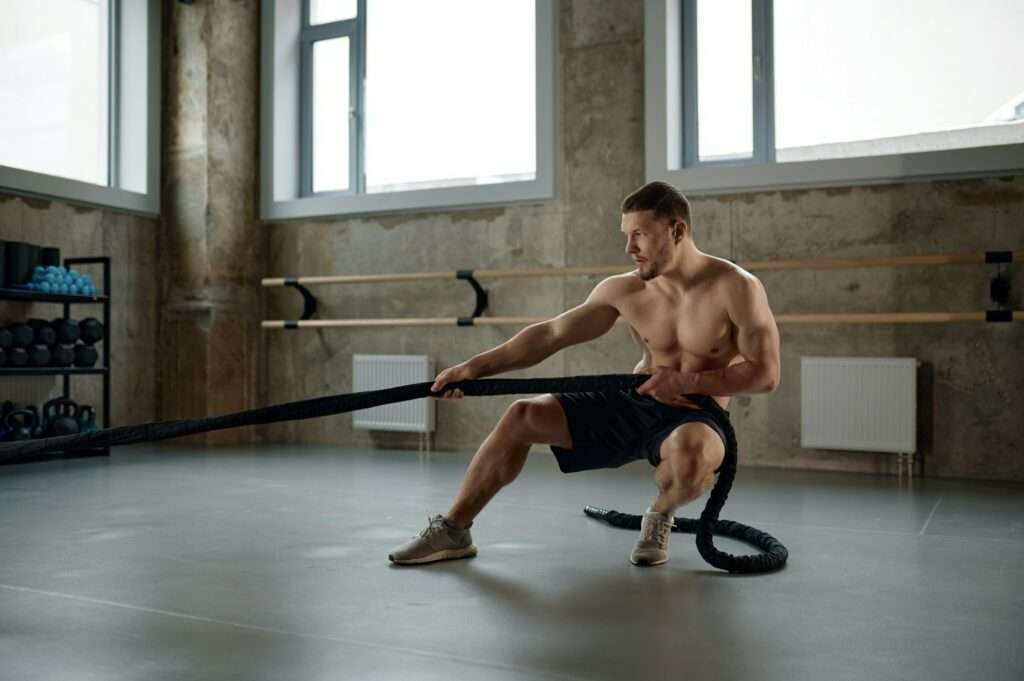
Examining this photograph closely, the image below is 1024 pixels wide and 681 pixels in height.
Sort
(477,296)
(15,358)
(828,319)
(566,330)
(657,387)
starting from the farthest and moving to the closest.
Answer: (477,296)
(15,358)
(828,319)
(566,330)
(657,387)

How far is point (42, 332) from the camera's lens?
4.87m

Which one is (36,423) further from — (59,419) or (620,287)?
(620,287)

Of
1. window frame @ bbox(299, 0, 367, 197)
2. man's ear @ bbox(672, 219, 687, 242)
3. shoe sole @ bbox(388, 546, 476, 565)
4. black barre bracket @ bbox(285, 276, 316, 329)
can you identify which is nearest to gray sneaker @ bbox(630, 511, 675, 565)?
shoe sole @ bbox(388, 546, 476, 565)

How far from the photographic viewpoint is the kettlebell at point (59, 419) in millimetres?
4832

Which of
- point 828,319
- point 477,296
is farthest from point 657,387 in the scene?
point 477,296

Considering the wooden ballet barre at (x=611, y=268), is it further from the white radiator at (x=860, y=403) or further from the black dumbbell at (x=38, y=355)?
the black dumbbell at (x=38, y=355)

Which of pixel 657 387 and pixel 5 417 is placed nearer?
pixel 657 387

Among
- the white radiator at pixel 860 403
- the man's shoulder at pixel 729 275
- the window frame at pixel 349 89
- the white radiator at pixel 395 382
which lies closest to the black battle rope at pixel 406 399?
the man's shoulder at pixel 729 275

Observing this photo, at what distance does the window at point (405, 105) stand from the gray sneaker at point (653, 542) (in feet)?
10.1

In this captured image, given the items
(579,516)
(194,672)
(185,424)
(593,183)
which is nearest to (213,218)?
(593,183)

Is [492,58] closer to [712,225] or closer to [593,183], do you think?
[593,183]

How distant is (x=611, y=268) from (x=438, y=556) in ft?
8.67

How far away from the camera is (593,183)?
5230 mm

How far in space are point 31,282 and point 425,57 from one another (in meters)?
2.72
